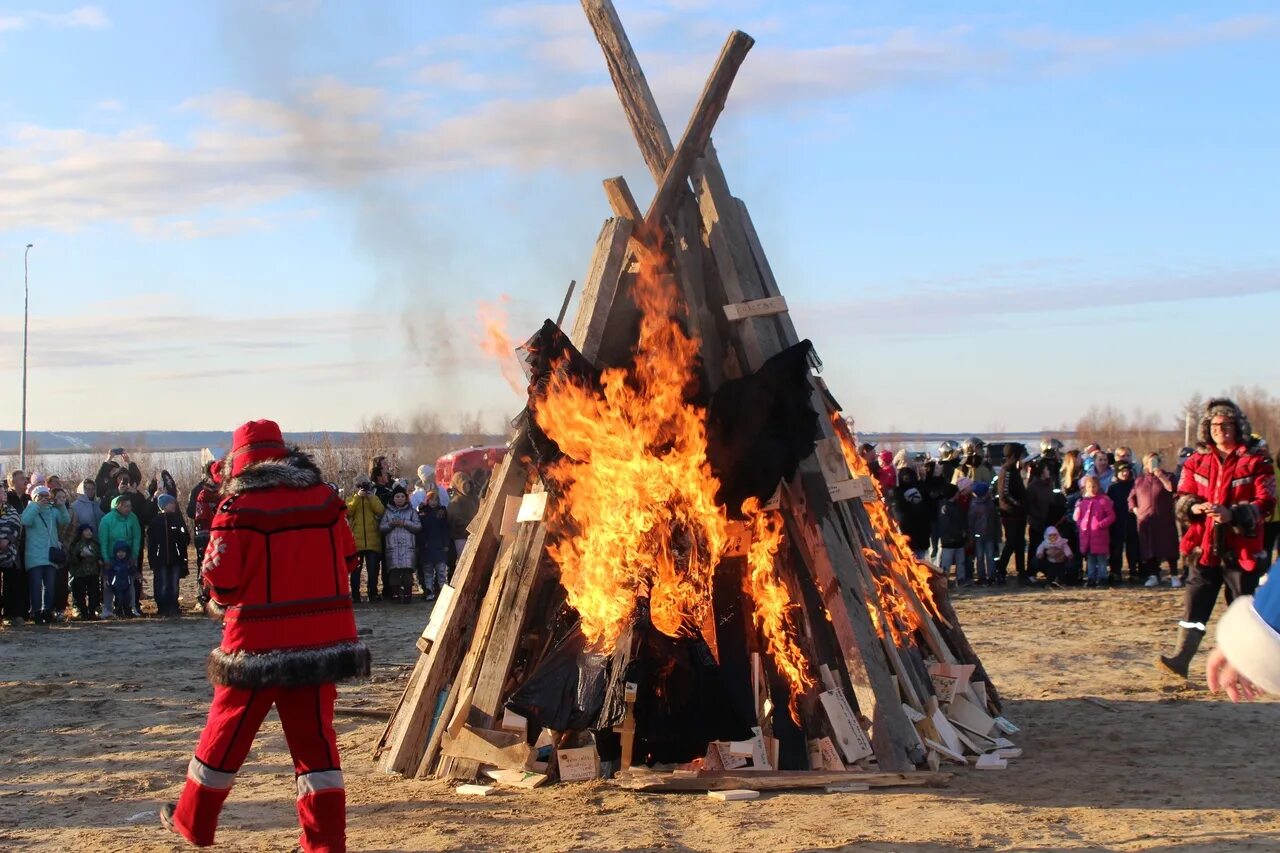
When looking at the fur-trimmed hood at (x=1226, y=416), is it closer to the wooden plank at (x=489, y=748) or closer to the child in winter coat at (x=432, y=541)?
the wooden plank at (x=489, y=748)

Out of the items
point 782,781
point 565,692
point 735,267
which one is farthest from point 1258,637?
point 735,267

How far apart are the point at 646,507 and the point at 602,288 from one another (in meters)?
1.39

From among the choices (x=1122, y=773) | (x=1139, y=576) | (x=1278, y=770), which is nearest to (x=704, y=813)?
(x=1122, y=773)

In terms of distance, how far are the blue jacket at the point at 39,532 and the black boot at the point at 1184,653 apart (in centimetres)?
1176

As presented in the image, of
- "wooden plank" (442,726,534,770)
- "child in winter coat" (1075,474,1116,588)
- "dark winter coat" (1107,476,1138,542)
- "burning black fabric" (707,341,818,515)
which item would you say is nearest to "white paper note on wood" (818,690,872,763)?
"burning black fabric" (707,341,818,515)

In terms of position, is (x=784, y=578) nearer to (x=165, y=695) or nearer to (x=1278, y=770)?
(x=1278, y=770)

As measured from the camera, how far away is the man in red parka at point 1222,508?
382 inches

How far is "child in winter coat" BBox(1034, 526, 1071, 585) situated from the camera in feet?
58.0

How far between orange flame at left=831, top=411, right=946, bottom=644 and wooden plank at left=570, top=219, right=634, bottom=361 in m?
1.67

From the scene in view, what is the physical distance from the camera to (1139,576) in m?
18.1

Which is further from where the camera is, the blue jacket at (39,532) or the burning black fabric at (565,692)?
the blue jacket at (39,532)

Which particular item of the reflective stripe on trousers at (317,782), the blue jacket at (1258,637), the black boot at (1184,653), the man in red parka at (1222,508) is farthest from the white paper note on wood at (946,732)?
the blue jacket at (1258,637)

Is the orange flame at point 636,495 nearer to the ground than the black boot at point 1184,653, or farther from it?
farther from it

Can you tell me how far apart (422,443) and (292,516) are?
41773 millimetres
